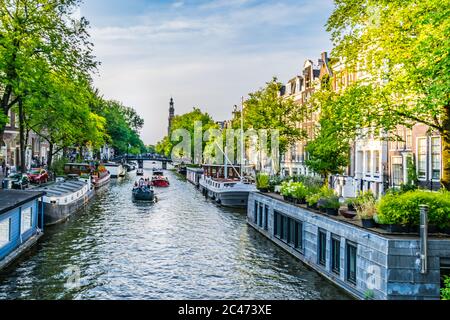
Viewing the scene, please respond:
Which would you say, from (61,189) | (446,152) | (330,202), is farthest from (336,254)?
(61,189)

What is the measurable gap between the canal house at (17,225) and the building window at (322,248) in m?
11.9

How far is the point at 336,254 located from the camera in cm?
1550

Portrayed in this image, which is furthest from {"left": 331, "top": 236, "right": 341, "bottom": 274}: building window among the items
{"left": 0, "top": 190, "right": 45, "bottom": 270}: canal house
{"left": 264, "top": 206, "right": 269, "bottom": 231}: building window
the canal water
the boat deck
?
the boat deck

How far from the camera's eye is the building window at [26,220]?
20.6 m

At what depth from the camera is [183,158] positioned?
12000cm

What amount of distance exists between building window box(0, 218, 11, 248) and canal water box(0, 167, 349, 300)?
1155 millimetres

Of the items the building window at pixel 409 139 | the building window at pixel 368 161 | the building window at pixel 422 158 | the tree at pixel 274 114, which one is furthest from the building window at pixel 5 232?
the tree at pixel 274 114

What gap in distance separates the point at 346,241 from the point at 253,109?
34078 millimetres

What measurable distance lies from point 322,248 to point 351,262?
2762mm

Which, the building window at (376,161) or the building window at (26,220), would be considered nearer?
the building window at (26,220)

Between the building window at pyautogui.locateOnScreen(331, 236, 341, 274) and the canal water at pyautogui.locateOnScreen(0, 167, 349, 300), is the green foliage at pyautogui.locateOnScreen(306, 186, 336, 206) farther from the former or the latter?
the canal water at pyautogui.locateOnScreen(0, 167, 349, 300)

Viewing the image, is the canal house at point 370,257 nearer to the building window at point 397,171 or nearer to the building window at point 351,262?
the building window at point 351,262
